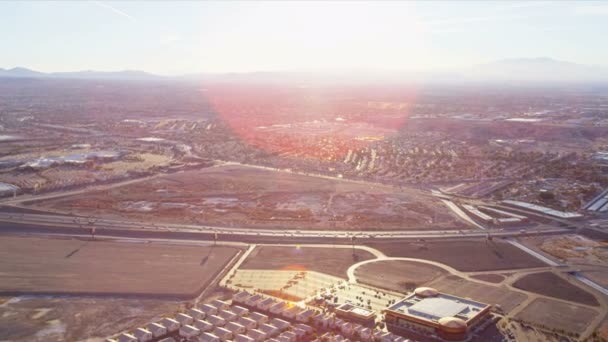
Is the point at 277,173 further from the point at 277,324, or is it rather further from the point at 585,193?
the point at 277,324

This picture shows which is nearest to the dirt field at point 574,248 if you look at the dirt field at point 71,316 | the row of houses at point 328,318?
the row of houses at point 328,318

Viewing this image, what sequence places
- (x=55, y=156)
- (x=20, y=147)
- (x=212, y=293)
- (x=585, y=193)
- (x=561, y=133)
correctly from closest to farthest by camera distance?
1. (x=212, y=293)
2. (x=585, y=193)
3. (x=55, y=156)
4. (x=20, y=147)
5. (x=561, y=133)

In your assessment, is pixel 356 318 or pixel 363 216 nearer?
pixel 356 318

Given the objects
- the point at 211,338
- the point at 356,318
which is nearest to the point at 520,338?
the point at 356,318

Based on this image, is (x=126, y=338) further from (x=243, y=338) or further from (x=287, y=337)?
(x=287, y=337)

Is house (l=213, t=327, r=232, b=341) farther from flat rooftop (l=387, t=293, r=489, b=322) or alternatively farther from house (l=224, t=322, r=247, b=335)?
flat rooftop (l=387, t=293, r=489, b=322)

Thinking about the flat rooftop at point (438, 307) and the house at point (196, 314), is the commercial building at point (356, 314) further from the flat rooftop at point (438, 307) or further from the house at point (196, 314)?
the house at point (196, 314)
